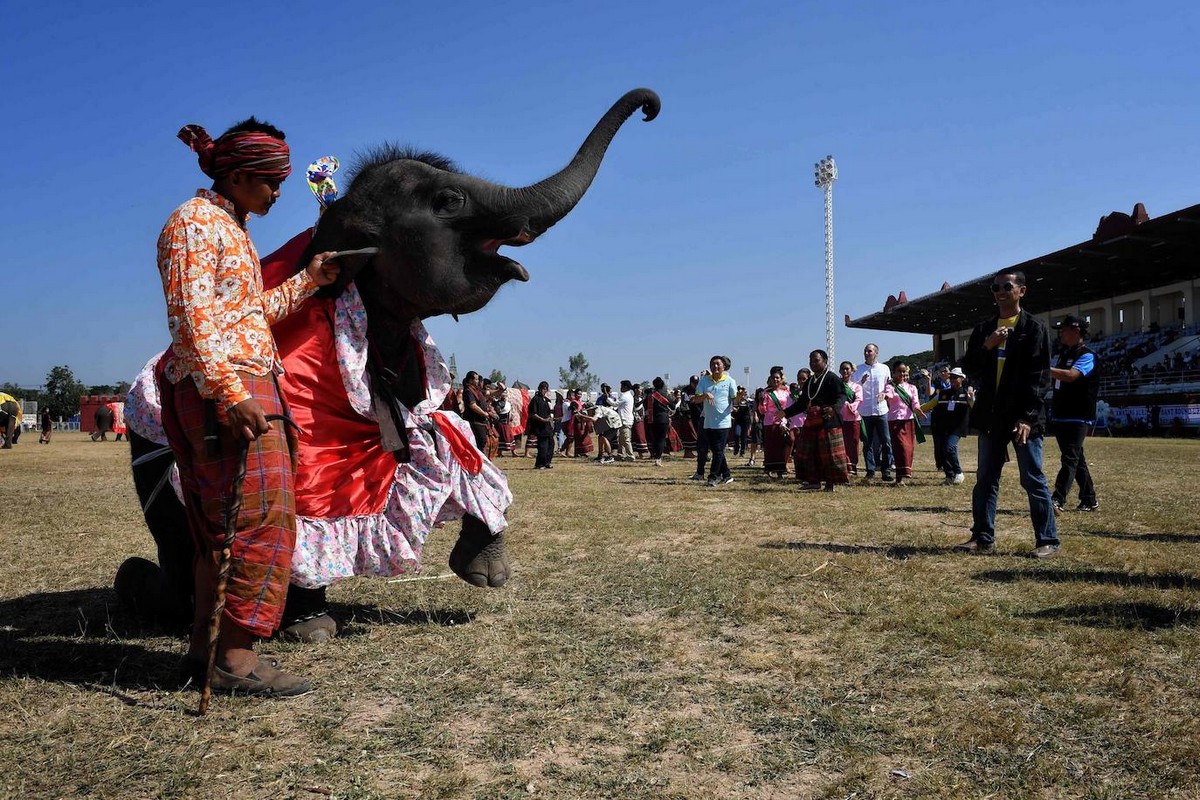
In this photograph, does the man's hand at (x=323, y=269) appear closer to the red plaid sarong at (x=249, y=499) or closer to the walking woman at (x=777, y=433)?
the red plaid sarong at (x=249, y=499)

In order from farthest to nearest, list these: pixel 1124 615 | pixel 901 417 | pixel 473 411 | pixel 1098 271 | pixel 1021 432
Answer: pixel 1098 271
pixel 473 411
pixel 901 417
pixel 1021 432
pixel 1124 615

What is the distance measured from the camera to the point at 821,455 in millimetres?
10992

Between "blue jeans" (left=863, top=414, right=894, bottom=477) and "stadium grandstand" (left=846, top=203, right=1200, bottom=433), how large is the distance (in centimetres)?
1913

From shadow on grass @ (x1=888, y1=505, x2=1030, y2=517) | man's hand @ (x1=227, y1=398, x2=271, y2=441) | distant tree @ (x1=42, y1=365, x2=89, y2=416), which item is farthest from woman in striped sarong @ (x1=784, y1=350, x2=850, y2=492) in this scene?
distant tree @ (x1=42, y1=365, x2=89, y2=416)

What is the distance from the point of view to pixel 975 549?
605cm

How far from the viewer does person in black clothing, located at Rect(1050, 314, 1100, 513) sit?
7.91m

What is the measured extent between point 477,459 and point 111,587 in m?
2.56

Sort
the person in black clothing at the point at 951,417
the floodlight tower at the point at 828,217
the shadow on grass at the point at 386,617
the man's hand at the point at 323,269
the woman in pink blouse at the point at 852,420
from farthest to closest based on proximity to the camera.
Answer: the floodlight tower at the point at 828,217 → the woman in pink blouse at the point at 852,420 → the person in black clothing at the point at 951,417 → the shadow on grass at the point at 386,617 → the man's hand at the point at 323,269

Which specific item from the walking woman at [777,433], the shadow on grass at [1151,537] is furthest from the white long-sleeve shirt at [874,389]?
the shadow on grass at [1151,537]

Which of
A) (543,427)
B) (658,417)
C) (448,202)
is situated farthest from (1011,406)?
(658,417)

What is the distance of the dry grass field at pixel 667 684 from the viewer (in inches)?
94.8

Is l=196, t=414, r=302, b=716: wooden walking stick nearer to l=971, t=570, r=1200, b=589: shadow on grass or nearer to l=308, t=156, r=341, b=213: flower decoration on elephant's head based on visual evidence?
l=308, t=156, r=341, b=213: flower decoration on elephant's head

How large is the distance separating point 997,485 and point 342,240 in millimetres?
4846

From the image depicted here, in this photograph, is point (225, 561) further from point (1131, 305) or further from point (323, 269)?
point (1131, 305)
